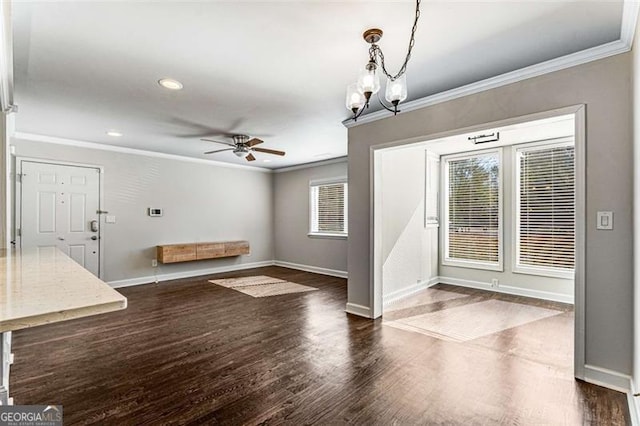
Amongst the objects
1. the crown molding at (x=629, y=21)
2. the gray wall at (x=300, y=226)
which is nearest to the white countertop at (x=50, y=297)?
the crown molding at (x=629, y=21)

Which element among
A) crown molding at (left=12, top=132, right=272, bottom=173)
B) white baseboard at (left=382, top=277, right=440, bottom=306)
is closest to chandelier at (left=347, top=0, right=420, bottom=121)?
white baseboard at (left=382, top=277, right=440, bottom=306)

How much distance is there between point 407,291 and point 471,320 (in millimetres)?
1206

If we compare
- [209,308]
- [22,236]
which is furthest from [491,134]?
[22,236]

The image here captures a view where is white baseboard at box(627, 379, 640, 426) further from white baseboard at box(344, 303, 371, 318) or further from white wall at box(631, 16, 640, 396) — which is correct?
white baseboard at box(344, 303, 371, 318)

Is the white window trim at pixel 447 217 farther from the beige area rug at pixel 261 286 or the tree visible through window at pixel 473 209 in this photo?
the beige area rug at pixel 261 286

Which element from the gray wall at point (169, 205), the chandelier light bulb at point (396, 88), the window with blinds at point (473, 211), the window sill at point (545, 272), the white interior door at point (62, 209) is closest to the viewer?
the chandelier light bulb at point (396, 88)

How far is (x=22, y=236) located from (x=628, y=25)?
7.05 m

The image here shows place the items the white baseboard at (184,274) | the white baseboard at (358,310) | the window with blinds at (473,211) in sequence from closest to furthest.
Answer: the white baseboard at (358,310) < the window with blinds at (473,211) < the white baseboard at (184,274)

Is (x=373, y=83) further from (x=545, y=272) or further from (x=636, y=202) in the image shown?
(x=545, y=272)

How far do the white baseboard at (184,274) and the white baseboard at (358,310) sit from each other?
3.84m

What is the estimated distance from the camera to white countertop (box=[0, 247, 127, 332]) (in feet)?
2.82

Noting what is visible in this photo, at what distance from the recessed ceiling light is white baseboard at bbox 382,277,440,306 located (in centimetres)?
333

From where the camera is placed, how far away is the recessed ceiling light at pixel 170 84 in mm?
2832

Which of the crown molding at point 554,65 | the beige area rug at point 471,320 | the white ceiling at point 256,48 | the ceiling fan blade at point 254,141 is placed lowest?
the beige area rug at point 471,320
